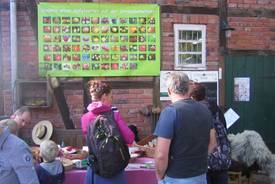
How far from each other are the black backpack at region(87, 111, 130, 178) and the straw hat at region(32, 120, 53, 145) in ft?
7.86

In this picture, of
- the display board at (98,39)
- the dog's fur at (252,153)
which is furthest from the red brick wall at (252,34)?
the dog's fur at (252,153)

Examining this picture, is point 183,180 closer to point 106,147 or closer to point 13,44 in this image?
point 106,147

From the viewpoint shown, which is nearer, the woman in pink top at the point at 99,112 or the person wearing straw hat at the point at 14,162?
the person wearing straw hat at the point at 14,162

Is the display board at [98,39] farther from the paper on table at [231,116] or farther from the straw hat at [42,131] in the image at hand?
the paper on table at [231,116]

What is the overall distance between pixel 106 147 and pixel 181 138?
0.80 m

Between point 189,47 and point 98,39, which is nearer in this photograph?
point 98,39

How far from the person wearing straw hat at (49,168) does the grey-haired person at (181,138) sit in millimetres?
1128

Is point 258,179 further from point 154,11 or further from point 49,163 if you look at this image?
point 49,163

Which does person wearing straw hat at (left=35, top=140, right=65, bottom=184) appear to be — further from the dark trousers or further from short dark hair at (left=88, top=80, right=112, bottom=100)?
the dark trousers

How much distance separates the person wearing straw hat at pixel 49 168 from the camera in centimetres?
395

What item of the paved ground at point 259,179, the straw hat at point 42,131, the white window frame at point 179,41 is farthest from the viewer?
the white window frame at point 179,41

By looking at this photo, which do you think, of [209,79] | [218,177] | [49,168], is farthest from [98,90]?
[209,79]

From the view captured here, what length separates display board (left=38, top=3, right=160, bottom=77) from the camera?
651 centimetres

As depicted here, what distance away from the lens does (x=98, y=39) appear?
666 cm
